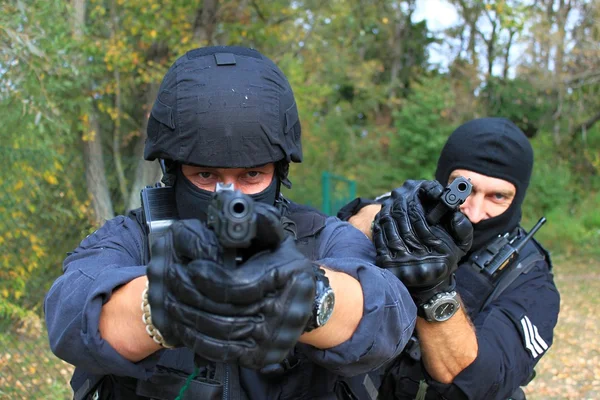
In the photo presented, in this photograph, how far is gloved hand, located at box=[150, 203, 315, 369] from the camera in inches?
48.0

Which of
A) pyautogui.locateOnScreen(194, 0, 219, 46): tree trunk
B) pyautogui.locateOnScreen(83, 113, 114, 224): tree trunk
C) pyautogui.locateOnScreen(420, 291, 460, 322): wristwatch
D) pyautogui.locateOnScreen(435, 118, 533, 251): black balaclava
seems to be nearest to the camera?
pyautogui.locateOnScreen(420, 291, 460, 322): wristwatch

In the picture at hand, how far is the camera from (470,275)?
2.78 meters

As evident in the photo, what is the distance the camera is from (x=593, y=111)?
18.6m

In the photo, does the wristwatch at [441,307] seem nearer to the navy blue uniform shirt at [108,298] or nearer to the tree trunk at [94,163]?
the navy blue uniform shirt at [108,298]

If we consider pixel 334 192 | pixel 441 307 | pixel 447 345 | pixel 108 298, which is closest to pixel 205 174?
pixel 108 298

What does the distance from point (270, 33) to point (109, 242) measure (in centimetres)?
829

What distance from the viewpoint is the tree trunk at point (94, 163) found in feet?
20.7

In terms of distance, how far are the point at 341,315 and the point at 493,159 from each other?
5.81 ft

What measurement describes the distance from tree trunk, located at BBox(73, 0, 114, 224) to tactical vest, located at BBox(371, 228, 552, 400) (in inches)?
154

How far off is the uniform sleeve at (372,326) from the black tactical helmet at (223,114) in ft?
1.41

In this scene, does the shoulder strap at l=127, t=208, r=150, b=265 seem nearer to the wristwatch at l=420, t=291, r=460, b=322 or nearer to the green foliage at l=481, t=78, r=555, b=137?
the wristwatch at l=420, t=291, r=460, b=322

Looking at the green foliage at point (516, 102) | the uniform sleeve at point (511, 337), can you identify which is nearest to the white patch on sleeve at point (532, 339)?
the uniform sleeve at point (511, 337)

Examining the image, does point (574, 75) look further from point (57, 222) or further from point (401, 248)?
point (401, 248)

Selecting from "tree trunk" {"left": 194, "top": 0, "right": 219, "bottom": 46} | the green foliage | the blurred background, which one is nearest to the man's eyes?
the blurred background
